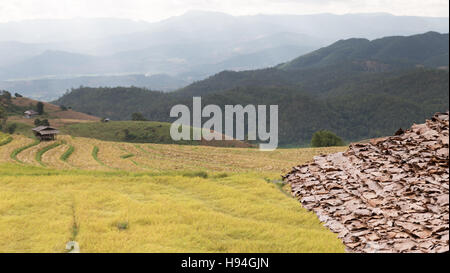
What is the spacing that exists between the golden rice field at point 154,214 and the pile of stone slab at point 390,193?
0.88 meters

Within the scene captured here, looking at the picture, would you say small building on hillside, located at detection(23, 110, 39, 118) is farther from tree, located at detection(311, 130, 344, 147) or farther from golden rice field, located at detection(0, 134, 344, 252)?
golden rice field, located at detection(0, 134, 344, 252)

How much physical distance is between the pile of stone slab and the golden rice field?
→ 88 centimetres

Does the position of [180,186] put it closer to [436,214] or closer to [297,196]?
[297,196]

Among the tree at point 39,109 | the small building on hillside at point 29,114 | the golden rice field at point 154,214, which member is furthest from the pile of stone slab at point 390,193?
the tree at point 39,109

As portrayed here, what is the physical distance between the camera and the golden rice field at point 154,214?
36.9 feet

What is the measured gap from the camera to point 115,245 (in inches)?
428

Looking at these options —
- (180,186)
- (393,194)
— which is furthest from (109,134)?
(393,194)

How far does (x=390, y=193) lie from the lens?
43.9ft

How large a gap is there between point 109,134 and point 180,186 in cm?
13002

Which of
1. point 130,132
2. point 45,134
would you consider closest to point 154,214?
point 45,134

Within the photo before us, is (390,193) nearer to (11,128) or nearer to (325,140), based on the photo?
(325,140)

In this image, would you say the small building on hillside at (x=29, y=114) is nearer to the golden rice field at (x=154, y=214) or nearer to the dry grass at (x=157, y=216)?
the golden rice field at (x=154, y=214)

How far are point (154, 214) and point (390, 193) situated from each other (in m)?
9.09

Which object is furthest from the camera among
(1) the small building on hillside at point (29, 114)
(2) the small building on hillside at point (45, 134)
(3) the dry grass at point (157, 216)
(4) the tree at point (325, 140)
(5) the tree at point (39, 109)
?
(5) the tree at point (39, 109)
